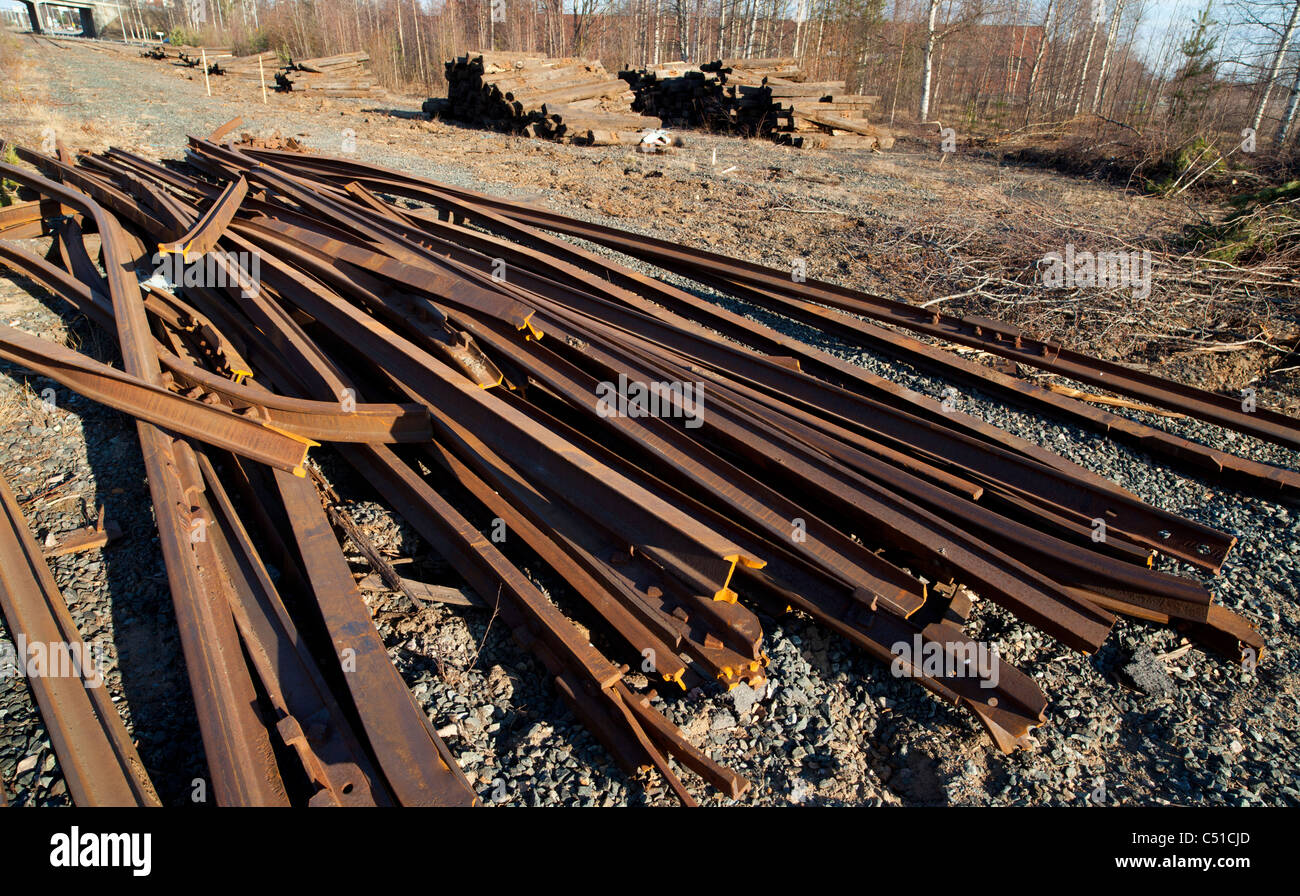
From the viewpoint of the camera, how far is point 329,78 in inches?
831

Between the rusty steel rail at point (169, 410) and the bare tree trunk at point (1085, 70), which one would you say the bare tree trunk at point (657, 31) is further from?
the rusty steel rail at point (169, 410)

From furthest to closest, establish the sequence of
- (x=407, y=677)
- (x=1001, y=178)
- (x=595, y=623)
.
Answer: (x=1001, y=178)
(x=595, y=623)
(x=407, y=677)

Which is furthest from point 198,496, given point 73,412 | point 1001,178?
point 1001,178

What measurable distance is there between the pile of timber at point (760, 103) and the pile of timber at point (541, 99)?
68.7 inches

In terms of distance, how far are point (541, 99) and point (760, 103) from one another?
5.52 metres

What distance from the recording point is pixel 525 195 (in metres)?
9.66

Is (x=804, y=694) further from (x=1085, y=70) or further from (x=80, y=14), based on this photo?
(x=80, y=14)

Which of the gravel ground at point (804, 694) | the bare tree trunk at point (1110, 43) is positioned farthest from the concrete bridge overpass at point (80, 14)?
the gravel ground at point (804, 694)

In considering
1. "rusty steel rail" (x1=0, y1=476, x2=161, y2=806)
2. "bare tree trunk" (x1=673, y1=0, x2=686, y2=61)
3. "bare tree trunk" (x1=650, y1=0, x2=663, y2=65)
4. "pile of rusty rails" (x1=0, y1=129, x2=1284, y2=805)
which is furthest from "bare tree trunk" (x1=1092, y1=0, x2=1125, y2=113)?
"rusty steel rail" (x1=0, y1=476, x2=161, y2=806)

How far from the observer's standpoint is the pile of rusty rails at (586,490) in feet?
8.21

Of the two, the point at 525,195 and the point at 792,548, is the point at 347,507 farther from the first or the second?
the point at 525,195

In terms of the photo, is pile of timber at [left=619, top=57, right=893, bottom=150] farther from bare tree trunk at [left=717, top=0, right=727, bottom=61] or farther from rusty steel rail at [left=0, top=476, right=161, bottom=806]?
bare tree trunk at [left=717, top=0, right=727, bottom=61]

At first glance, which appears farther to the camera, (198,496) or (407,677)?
(198,496)
